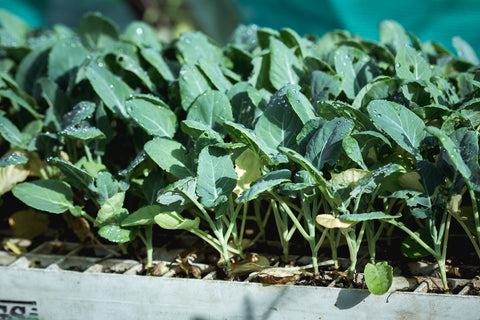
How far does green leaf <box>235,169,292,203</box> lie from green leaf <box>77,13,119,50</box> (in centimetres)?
112

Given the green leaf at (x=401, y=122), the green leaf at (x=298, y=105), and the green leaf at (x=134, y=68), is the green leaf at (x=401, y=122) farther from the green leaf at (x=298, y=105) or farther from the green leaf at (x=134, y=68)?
the green leaf at (x=134, y=68)

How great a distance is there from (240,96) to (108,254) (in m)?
0.59

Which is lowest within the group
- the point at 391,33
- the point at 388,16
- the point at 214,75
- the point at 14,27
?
the point at 214,75

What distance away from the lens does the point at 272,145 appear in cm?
115

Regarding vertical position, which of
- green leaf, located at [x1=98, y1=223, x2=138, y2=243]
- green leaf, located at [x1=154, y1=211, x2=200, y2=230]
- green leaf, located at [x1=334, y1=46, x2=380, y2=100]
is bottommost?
green leaf, located at [x1=98, y1=223, x2=138, y2=243]

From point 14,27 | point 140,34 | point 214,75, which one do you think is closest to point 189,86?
point 214,75

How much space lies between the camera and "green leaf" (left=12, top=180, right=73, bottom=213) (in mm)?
1257

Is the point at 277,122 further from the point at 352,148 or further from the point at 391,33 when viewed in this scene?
the point at 391,33

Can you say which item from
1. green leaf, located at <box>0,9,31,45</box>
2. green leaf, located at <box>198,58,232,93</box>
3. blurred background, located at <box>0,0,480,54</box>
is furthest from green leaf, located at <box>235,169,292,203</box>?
blurred background, located at <box>0,0,480,54</box>

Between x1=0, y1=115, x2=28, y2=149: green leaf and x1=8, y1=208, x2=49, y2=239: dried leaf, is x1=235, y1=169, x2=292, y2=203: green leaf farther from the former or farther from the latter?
x1=8, y1=208, x2=49, y2=239: dried leaf

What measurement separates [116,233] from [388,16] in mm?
1923

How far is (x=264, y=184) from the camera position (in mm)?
992

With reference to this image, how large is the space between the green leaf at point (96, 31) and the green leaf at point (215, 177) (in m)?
0.99

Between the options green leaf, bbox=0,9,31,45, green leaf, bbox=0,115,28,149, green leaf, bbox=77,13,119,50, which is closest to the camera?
green leaf, bbox=0,115,28,149
